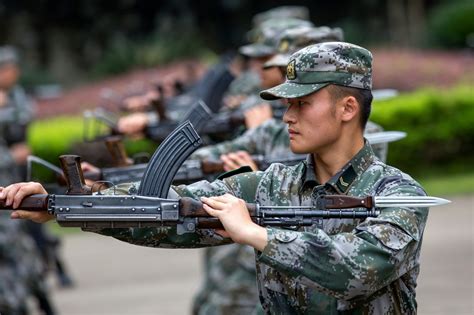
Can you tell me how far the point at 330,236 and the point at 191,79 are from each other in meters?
14.1

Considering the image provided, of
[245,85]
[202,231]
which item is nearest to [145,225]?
[202,231]

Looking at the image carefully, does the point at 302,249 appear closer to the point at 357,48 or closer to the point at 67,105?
the point at 357,48

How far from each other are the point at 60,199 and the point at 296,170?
879 millimetres

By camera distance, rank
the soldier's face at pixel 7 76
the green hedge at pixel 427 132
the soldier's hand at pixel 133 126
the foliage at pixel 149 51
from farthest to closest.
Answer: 1. the foliage at pixel 149 51
2. the green hedge at pixel 427 132
3. the soldier's face at pixel 7 76
4. the soldier's hand at pixel 133 126

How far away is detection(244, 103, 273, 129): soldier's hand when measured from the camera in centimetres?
926

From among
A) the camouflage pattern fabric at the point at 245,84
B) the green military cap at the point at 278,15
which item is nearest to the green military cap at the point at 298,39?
the camouflage pattern fabric at the point at 245,84

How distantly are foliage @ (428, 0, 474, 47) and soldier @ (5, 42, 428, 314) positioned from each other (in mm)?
23470

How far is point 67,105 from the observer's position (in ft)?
87.2

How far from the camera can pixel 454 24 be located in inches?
1150

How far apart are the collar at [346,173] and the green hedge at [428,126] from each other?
14357 mm

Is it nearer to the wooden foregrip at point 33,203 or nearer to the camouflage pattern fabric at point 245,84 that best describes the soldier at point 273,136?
the wooden foregrip at point 33,203

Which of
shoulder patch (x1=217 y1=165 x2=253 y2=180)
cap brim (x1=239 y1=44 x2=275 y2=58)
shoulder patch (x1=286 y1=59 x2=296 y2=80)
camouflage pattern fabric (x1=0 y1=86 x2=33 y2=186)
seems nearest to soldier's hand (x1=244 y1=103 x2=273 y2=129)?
cap brim (x1=239 y1=44 x2=275 y2=58)

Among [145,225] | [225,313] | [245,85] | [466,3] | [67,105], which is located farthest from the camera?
[466,3]

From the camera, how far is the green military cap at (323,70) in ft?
17.8
